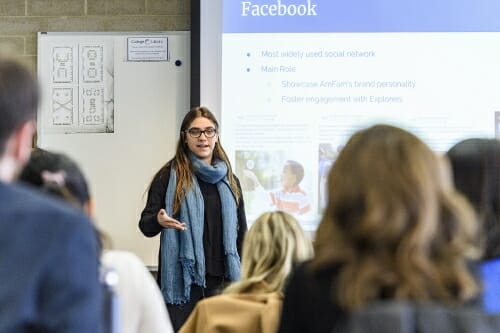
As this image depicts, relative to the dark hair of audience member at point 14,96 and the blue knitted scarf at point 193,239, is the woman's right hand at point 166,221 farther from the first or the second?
the dark hair of audience member at point 14,96

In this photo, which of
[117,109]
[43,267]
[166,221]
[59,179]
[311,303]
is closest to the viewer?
[43,267]

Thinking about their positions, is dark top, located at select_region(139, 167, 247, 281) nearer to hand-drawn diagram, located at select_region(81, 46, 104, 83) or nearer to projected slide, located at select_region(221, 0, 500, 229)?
projected slide, located at select_region(221, 0, 500, 229)

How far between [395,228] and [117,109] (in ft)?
9.49

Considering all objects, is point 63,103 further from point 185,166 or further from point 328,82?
point 328,82

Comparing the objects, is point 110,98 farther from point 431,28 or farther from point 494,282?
point 494,282

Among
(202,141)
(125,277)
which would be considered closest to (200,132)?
(202,141)

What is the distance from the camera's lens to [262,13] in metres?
3.59

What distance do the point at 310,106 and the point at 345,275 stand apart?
8.28ft

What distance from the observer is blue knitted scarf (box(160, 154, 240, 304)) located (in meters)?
3.00

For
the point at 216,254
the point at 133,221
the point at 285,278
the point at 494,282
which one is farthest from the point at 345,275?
the point at 133,221

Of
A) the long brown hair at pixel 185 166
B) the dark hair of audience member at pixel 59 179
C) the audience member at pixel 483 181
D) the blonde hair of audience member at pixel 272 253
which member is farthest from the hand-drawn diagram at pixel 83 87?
the audience member at pixel 483 181

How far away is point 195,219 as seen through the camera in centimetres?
303

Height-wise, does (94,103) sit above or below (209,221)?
above

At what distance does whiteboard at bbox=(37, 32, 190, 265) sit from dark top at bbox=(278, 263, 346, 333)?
102 inches
